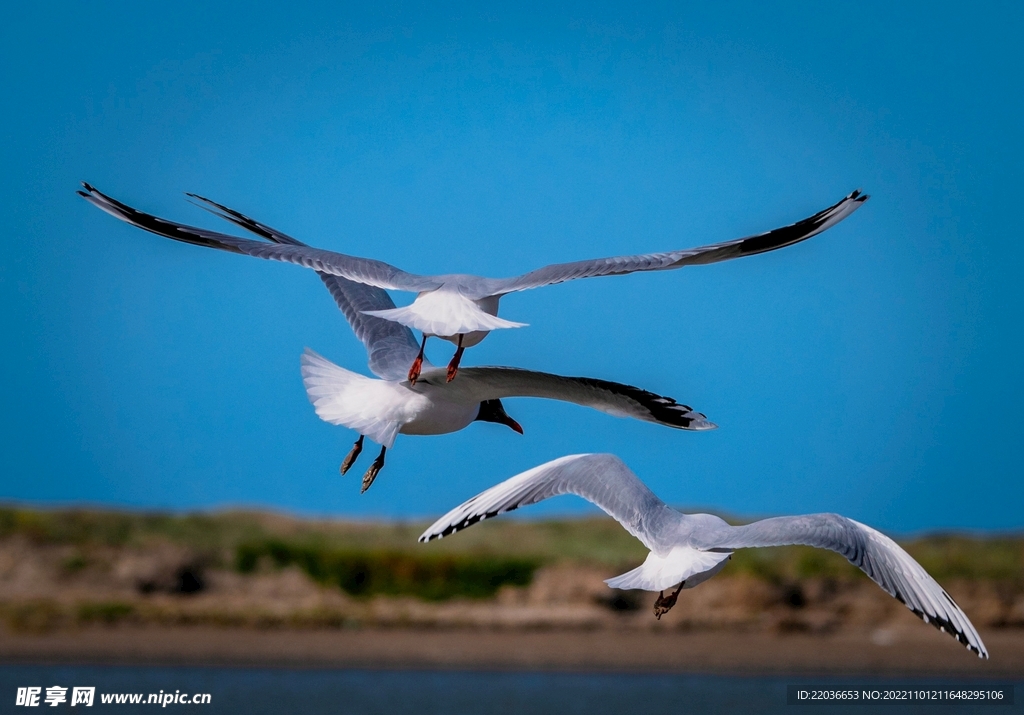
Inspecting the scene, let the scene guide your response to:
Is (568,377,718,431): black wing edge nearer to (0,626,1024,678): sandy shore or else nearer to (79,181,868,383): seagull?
(79,181,868,383): seagull

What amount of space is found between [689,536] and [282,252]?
1546mm

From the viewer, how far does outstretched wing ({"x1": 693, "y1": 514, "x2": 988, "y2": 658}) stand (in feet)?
14.0

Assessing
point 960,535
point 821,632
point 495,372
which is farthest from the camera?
point 960,535

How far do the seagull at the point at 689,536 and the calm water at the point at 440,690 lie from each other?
5857 millimetres

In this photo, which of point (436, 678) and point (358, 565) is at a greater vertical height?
point (358, 565)

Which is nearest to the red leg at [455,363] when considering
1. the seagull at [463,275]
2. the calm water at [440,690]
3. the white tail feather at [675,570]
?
the seagull at [463,275]

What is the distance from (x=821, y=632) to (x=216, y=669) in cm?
469

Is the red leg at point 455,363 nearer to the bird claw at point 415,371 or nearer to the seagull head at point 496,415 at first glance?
the bird claw at point 415,371

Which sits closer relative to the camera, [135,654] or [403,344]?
[403,344]

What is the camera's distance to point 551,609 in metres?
11.7

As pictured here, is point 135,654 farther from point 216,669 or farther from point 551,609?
point 551,609

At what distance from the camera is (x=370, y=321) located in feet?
17.6

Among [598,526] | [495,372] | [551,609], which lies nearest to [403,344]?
[495,372]

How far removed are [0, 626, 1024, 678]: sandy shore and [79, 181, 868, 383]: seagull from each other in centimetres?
722
